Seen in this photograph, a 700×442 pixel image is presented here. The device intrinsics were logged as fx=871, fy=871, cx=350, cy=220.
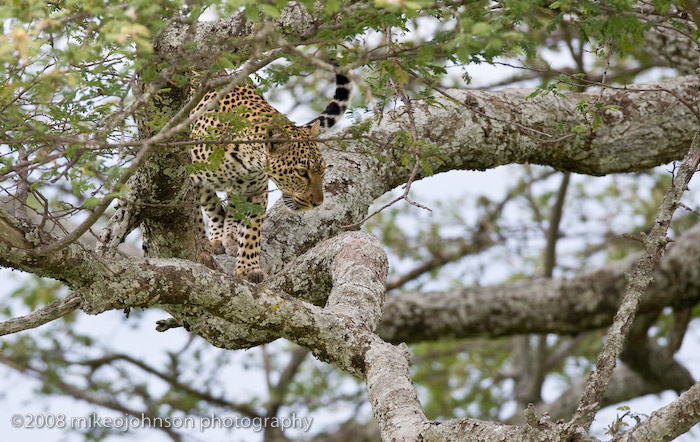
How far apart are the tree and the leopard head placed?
125 mm

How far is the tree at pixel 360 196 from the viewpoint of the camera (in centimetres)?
314

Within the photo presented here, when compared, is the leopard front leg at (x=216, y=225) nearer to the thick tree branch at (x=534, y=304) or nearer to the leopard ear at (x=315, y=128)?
the leopard ear at (x=315, y=128)

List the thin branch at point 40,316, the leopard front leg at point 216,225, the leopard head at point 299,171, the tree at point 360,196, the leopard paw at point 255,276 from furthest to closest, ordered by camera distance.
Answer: the leopard front leg at point 216,225 → the leopard head at point 299,171 → the leopard paw at point 255,276 → the thin branch at point 40,316 → the tree at point 360,196

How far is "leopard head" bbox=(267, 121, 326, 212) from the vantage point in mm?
6348

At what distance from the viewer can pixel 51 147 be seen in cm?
339

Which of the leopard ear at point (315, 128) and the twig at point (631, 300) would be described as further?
the leopard ear at point (315, 128)

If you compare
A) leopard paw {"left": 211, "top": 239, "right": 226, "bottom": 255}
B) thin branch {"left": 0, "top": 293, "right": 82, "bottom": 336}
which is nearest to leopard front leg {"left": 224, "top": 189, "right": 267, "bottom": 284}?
leopard paw {"left": 211, "top": 239, "right": 226, "bottom": 255}

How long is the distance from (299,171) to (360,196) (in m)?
0.66

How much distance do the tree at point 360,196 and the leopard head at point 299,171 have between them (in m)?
0.13

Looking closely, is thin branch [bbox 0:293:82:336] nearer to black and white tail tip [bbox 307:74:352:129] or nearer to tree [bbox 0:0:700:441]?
tree [bbox 0:0:700:441]

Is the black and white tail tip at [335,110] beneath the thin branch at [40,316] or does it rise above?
above

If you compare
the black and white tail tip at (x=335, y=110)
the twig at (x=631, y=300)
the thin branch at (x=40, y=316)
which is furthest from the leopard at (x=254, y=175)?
the twig at (x=631, y=300)

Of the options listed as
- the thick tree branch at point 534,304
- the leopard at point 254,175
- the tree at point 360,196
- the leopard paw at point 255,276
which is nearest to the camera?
the tree at point 360,196

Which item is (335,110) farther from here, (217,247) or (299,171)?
(217,247)
